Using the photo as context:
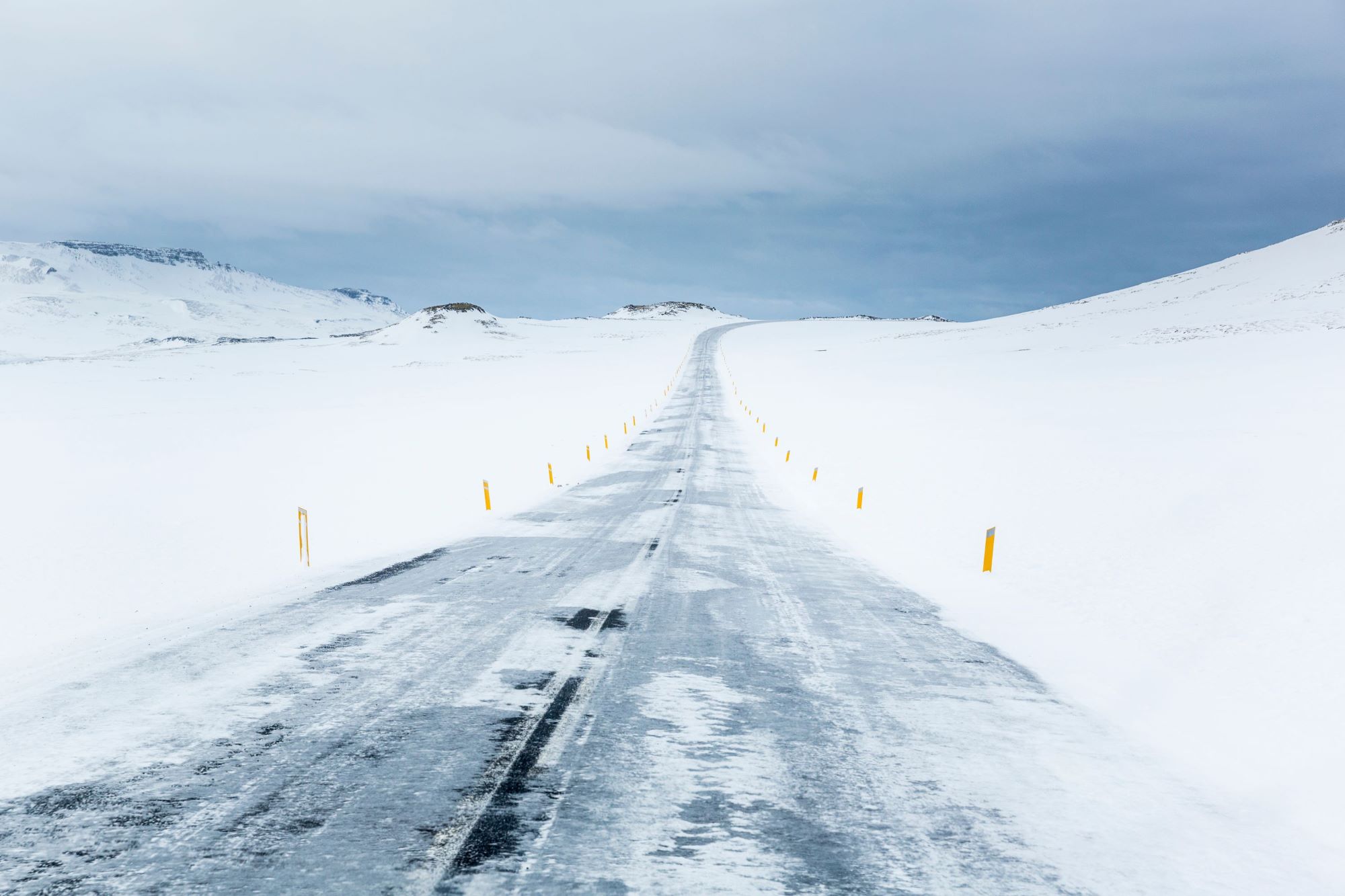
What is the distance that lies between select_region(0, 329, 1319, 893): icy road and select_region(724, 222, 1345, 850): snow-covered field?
1081mm

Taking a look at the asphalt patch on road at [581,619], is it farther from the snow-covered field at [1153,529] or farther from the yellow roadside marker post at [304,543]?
the yellow roadside marker post at [304,543]

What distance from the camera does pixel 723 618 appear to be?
9312 millimetres

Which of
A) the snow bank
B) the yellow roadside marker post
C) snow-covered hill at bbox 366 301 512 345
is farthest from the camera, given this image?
snow-covered hill at bbox 366 301 512 345

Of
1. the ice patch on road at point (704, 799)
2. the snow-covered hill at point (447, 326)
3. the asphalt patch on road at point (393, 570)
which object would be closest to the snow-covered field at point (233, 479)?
the asphalt patch on road at point (393, 570)

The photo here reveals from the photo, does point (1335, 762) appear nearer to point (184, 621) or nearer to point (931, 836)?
point (931, 836)

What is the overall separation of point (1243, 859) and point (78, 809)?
257 inches

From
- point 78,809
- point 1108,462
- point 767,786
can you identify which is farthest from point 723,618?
point 1108,462

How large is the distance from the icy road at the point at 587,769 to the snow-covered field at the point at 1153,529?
3.55ft

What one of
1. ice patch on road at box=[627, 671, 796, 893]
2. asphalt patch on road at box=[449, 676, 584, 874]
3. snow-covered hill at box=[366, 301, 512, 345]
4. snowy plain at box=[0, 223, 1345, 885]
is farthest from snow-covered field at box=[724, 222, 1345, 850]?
snow-covered hill at box=[366, 301, 512, 345]

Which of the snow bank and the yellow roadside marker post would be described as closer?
the snow bank

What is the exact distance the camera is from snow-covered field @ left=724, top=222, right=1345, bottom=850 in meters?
6.84

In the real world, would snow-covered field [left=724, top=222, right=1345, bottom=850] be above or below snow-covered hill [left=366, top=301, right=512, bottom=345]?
below

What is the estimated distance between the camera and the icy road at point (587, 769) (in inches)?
161

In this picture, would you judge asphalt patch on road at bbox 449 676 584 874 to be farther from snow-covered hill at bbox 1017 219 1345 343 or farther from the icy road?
snow-covered hill at bbox 1017 219 1345 343
